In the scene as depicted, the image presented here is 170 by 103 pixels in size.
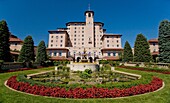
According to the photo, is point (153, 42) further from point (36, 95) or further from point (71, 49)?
point (36, 95)

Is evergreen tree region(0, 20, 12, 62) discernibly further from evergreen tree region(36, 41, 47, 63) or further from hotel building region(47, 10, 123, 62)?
hotel building region(47, 10, 123, 62)

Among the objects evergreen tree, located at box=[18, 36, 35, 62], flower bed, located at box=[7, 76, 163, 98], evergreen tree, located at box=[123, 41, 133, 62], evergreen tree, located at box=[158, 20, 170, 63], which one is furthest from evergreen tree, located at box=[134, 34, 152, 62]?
flower bed, located at box=[7, 76, 163, 98]

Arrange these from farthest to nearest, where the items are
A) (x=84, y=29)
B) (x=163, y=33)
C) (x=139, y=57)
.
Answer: (x=84, y=29)
(x=139, y=57)
(x=163, y=33)

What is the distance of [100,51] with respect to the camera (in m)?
61.5

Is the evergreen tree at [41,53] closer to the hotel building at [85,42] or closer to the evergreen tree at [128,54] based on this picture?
the hotel building at [85,42]

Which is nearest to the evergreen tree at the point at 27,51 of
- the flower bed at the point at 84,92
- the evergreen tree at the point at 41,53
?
the evergreen tree at the point at 41,53

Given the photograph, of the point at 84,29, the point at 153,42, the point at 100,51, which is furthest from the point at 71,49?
the point at 153,42

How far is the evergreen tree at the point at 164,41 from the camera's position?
27.6 meters

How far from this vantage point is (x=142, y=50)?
3709 centimetres

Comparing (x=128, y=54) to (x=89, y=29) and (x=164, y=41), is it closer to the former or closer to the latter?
(x=164, y=41)

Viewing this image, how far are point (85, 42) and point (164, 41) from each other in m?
51.3

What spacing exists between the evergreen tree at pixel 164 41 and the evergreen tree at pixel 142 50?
7.20 m

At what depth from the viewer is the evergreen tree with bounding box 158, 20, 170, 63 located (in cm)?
2760

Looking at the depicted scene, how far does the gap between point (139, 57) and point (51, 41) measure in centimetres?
4808
